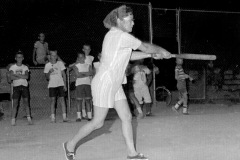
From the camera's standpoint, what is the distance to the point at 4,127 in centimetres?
942

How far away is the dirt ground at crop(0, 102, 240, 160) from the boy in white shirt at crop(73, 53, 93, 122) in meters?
0.52

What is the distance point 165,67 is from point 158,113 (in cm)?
450

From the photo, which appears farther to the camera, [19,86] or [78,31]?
[78,31]

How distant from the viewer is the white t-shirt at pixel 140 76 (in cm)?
1121

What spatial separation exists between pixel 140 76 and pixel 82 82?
175cm

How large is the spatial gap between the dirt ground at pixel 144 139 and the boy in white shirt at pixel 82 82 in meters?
0.52

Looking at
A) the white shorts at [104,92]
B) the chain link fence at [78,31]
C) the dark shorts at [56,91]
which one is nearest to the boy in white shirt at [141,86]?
the dark shorts at [56,91]

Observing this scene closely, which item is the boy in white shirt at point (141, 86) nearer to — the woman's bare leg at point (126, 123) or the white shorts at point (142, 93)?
the white shorts at point (142, 93)

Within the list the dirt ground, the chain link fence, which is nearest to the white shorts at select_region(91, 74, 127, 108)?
the dirt ground

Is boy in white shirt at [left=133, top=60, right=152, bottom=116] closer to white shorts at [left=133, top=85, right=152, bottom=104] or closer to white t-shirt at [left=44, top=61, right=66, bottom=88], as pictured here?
white shorts at [left=133, top=85, right=152, bottom=104]

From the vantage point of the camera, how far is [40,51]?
40.5 ft

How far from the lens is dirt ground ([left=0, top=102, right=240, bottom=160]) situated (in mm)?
5949

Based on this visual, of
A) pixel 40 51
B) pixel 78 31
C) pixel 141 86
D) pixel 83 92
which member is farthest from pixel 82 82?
pixel 78 31

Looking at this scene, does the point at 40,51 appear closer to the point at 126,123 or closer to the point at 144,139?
the point at 144,139
